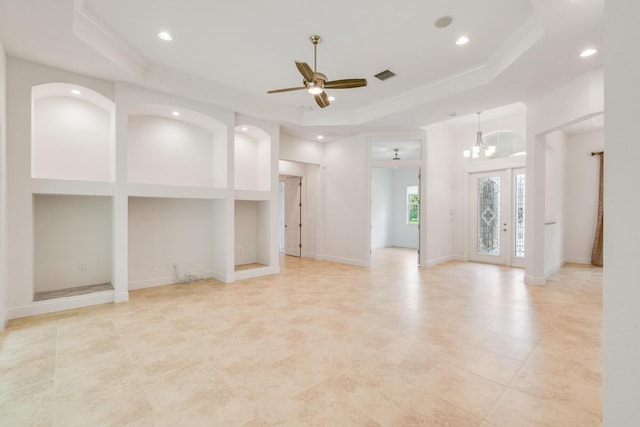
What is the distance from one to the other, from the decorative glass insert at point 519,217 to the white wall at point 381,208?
4.63 m

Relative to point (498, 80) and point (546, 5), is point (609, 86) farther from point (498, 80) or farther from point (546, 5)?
point (498, 80)

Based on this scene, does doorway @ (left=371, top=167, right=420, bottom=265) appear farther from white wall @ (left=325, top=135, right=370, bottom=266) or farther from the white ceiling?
the white ceiling

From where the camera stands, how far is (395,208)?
11.7m

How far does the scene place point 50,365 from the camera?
268cm

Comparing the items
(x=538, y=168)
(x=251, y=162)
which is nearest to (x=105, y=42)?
(x=251, y=162)

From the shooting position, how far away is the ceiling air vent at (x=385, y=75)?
15.4 feet

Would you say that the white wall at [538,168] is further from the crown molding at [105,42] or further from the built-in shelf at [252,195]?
the crown molding at [105,42]

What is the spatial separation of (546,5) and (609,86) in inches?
115

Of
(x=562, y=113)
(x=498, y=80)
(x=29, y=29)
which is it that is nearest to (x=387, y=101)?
(x=498, y=80)

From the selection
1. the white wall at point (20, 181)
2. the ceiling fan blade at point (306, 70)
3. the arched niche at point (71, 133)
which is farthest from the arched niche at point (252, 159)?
the white wall at point (20, 181)

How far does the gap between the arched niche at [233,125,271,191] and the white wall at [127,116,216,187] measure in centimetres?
64

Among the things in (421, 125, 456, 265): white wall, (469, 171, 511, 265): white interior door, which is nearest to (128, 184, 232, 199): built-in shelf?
(421, 125, 456, 265): white wall

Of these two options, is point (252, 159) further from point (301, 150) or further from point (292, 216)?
point (292, 216)

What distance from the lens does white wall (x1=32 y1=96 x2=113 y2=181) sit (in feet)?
14.2
